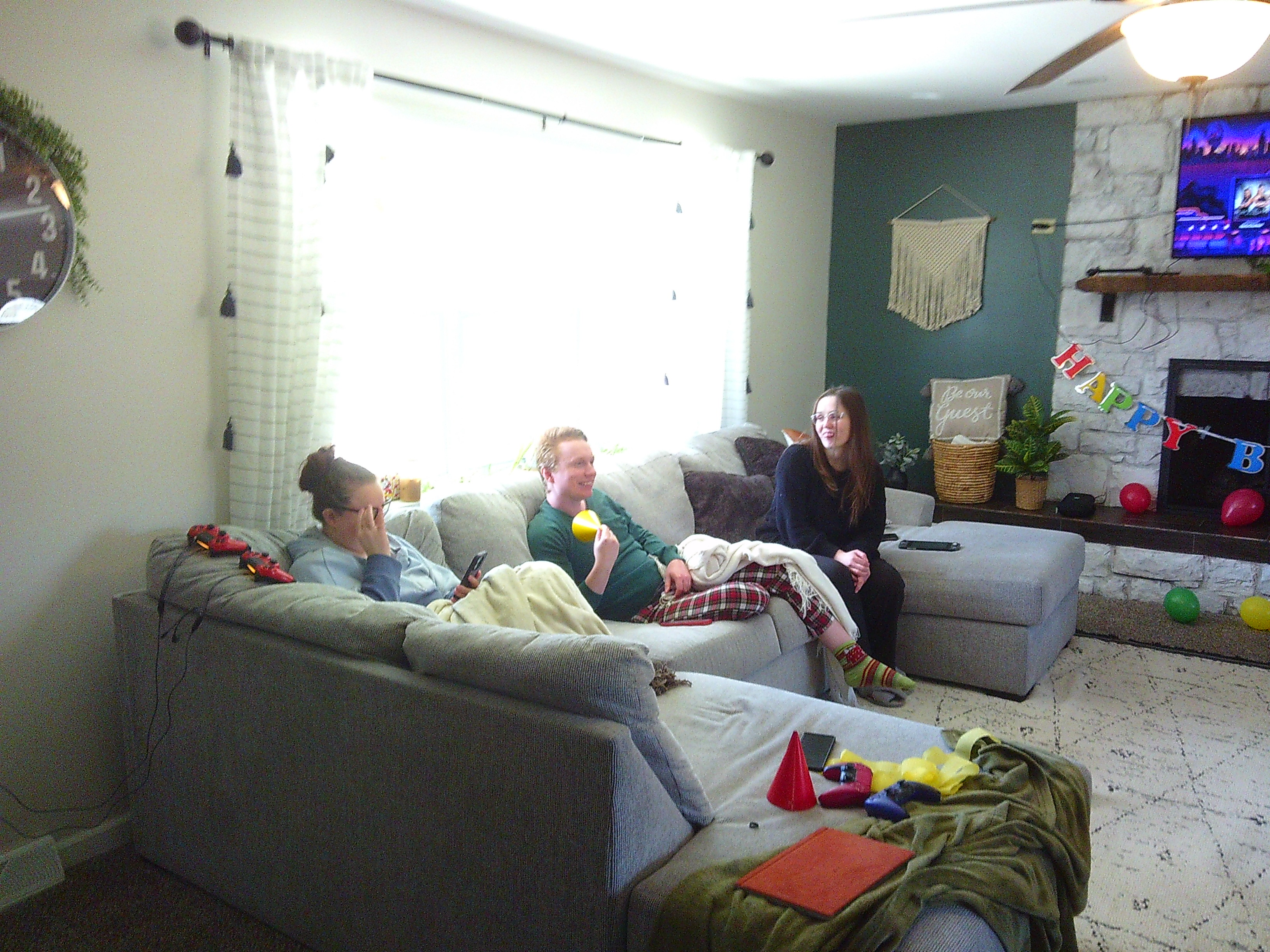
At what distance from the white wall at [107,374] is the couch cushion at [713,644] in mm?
1287

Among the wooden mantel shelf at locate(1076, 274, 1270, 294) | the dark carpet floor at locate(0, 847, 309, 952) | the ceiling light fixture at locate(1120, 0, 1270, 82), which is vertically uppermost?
the ceiling light fixture at locate(1120, 0, 1270, 82)

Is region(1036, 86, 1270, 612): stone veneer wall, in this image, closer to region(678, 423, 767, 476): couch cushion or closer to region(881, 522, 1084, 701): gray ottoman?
region(881, 522, 1084, 701): gray ottoman

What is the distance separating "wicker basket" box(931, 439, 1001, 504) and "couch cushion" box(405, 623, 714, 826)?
3.84 m

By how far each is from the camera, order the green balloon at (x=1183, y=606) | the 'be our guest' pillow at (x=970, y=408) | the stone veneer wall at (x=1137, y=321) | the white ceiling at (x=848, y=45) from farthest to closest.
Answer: the 'be our guest' pillow at (x=970, y=408), the stone veneer wall at (x=1137, y=321), the green balloon at (x=1183, y=606), the white ceiling at (x=848, y=45)

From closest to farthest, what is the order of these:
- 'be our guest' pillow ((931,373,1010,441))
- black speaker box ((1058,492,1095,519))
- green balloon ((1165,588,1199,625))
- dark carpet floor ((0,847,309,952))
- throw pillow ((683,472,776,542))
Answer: dark carpet floor ((0,847,309,952)) → throw pillow ((683,472,776,542)) → green balloon ((1165,588,1199,625)) → black speaker box ((1058,492,1095,519)) → 'be our guest' pillow ((931,373,1010,441))

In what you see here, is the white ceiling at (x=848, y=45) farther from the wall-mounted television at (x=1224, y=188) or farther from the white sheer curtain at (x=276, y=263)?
the white sheer curtain at (x=276, y=263)

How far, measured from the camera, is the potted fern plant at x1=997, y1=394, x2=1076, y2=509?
17.4 feet

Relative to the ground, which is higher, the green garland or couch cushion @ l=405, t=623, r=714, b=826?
the green garland

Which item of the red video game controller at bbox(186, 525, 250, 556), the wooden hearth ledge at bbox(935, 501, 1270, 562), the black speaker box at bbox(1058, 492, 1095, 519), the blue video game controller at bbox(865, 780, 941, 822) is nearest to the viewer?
the blue video game controller at bbox(865, 780, 941, 822)

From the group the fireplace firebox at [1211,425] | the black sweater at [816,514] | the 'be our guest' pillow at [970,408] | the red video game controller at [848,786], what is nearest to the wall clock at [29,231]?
the red video game controller at [848,786]

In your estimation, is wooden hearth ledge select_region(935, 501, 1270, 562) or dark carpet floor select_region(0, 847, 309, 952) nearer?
dark carpet floor select_region(0, 847, 309, 952)

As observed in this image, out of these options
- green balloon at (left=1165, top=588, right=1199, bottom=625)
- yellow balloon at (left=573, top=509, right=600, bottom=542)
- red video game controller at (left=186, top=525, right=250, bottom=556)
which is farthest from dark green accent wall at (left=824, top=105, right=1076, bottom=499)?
red video game controller at (left=186, top=525, right=250, bottom=556)

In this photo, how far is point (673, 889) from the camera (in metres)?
1.72

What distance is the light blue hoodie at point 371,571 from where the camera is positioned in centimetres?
263
